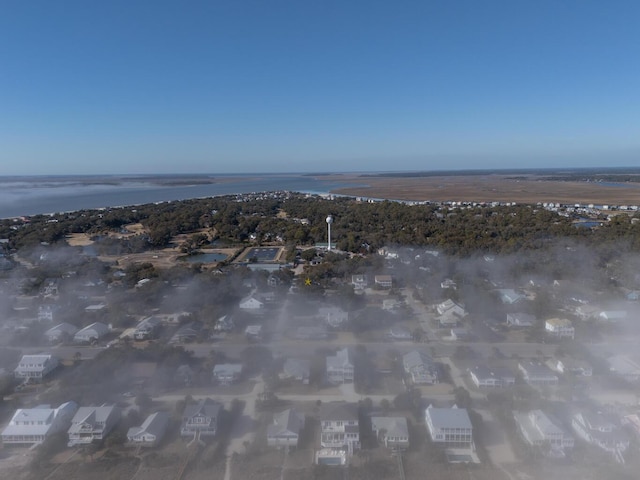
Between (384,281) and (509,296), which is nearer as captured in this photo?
(509,296)

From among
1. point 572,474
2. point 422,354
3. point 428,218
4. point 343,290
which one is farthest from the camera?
point 428,218

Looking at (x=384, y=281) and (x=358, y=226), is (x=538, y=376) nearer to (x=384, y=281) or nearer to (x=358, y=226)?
(x=384, y=281)

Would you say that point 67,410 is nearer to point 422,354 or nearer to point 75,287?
point 422,354

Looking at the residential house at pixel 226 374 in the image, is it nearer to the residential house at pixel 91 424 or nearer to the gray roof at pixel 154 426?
the gray roof at pixel 154 426

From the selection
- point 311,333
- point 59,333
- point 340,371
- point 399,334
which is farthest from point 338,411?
point 59,333

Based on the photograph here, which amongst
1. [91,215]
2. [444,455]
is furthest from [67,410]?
[91,215]

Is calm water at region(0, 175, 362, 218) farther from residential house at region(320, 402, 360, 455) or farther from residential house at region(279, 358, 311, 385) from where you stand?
residential house at region(320, 402, 360, 455)

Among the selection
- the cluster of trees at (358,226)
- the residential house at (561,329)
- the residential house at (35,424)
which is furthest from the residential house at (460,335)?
the residential house at (35,424)

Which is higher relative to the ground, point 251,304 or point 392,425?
point 251,304
